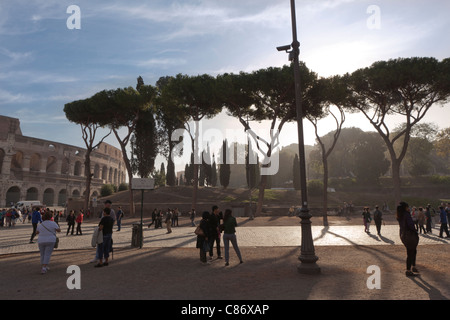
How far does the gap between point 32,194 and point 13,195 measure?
147 inches

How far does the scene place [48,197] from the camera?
49.5 meters

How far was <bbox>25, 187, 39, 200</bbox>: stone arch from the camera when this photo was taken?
154 feet

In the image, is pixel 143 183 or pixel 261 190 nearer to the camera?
pixel 143 183

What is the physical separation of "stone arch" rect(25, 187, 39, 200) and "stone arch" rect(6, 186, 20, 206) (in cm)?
198

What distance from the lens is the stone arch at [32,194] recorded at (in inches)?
1844

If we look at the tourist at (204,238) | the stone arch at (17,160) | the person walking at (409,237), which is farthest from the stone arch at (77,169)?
the person walking at (409,237)

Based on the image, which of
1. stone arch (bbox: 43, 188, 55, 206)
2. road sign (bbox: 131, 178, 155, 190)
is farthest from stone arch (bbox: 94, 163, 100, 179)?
road sign (bbox: 131, 178, 155, 190)

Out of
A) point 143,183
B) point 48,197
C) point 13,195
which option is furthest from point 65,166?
point 143,183

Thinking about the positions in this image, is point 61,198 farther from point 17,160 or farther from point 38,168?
point 17,160

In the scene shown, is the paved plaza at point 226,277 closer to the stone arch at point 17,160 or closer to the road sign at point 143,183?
the road sign at point 143,183

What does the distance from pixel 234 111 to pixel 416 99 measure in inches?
649

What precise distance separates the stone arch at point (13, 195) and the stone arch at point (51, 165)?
7.73m

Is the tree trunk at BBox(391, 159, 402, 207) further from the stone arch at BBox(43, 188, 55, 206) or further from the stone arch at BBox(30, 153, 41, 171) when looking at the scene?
the stone arch at BBox(30, 153, 41, 171)

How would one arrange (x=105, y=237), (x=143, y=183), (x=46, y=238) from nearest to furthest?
(x=46, y=238) < (x=105, y=237) < (x=143, y=183)
